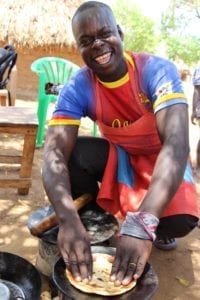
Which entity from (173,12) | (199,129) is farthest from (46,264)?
(173,12)

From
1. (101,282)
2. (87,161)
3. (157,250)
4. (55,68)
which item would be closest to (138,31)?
(55,68)

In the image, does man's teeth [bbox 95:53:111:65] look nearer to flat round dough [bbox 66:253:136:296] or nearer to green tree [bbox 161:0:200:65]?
A: flat round dough [bbox 66:253:136:296]

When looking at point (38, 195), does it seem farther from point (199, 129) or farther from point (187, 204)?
point (199, 129)

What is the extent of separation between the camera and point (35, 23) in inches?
336

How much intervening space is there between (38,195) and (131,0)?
20513 millimetres

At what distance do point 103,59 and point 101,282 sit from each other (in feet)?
3.27

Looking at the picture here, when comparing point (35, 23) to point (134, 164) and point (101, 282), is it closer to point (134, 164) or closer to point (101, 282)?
point (134, 164)

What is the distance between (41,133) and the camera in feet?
16.2

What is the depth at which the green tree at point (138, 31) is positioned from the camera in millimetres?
19812

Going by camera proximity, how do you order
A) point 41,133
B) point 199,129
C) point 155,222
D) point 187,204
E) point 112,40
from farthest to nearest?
point 199,129, point 41,133, point 187,204, point 112,40, point 155,222

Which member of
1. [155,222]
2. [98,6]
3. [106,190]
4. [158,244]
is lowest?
[158,244]

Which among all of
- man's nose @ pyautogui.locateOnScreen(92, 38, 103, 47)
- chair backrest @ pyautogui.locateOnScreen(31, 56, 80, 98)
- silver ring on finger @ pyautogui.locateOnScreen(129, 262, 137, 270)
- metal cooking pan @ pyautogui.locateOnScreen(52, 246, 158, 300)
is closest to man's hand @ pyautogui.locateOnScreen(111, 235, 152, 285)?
silver ring on finger @ pyautogui.locateOnScreen(129, 262, 137, 270)

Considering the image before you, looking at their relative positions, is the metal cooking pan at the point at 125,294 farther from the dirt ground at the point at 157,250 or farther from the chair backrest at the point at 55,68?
the chair backrest at the point at 55,68

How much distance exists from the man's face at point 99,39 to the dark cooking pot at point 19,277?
97cm
